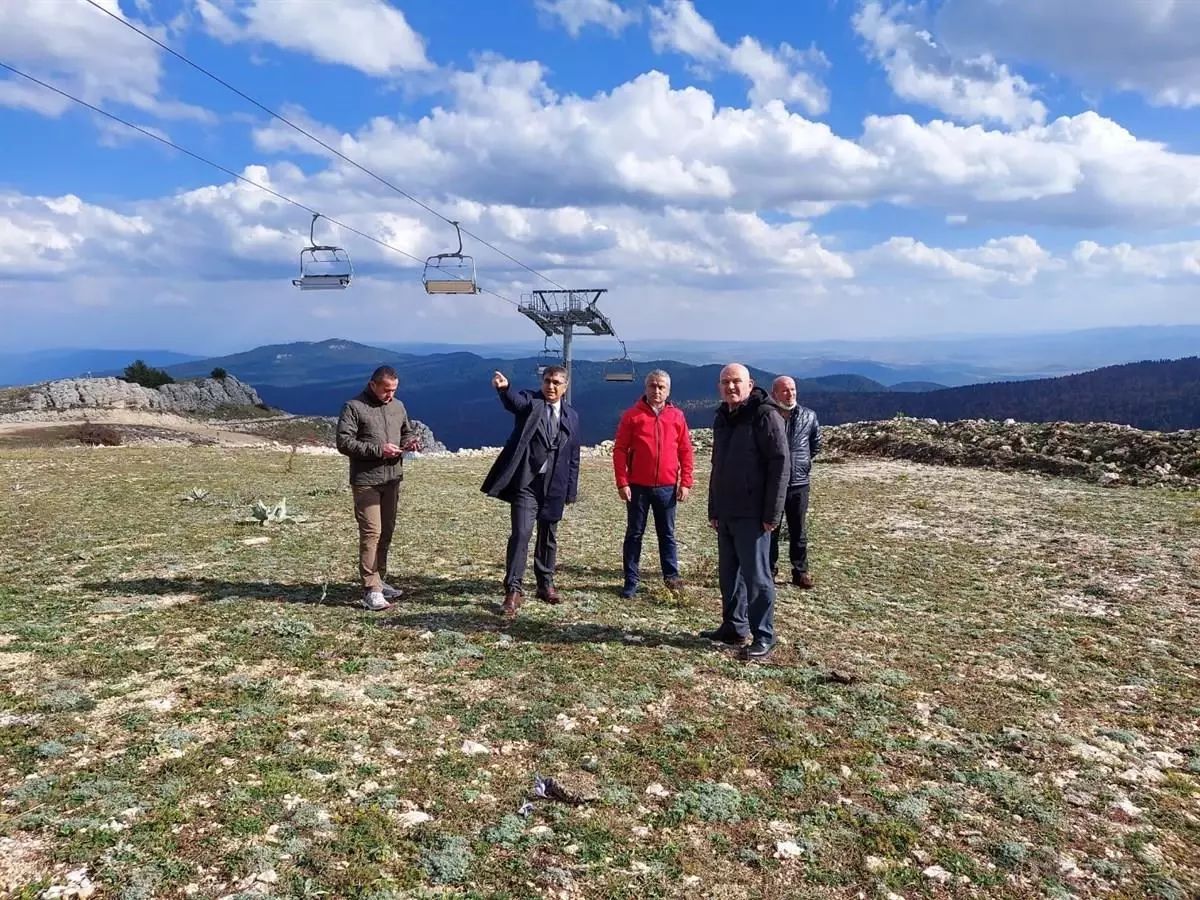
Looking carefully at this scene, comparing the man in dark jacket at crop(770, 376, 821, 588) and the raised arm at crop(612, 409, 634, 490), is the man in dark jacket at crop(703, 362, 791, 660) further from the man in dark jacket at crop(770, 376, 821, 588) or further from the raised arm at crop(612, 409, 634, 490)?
the man in dark jacket at crop(770, 376, 821, 588)

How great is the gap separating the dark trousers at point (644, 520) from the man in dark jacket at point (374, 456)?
2967 millimetres

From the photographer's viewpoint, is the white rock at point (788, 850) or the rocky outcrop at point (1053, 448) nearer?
the white rock at point (788, 850)

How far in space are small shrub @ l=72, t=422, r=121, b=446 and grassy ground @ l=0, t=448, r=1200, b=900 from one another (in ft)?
123

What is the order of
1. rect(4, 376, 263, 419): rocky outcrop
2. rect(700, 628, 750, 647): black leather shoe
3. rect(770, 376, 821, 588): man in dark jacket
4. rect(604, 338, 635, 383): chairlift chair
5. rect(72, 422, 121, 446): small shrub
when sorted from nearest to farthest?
rect(700, 628, 750, 647): black leather shoe
rect(770, 376, 821, 588): man in dark jacket
rect(72, 422, 121, 446): small shrub
rect(604, 338, 635, 383): chairlift chair
rect(4, 376, 263, 419): rocky outcrop

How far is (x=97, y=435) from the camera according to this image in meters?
45.8

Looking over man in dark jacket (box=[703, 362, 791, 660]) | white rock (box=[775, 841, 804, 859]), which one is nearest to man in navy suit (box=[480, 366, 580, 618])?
man in dark jacket (box=[703, 362, 791, 660])

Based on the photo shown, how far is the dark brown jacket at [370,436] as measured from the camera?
324 inches

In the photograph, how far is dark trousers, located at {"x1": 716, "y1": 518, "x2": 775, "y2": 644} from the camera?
7.48 meters

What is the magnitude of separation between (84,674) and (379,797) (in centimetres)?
354

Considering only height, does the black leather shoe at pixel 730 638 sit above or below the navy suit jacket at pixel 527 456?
below

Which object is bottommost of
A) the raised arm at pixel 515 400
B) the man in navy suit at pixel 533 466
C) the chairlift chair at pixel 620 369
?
the man in navy suit at pixel 533 466

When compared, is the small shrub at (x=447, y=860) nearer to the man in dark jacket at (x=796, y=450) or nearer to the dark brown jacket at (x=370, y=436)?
the dark brown jacket at (x=370, y=436)

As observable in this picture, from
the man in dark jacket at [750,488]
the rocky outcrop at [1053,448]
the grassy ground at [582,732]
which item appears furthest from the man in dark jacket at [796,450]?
the rocky outcrop at [1053,448]

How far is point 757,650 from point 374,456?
4.75 meters
